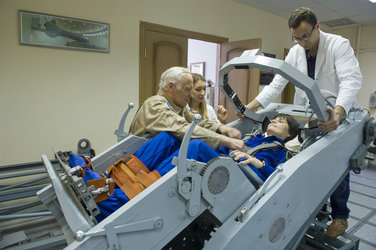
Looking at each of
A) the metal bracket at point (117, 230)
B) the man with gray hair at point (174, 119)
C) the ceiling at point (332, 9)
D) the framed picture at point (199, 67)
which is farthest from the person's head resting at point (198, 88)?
the framed picture at point (199, 67)

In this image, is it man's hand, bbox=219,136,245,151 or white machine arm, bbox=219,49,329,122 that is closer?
white machine arm, bbox=219,49,329,122

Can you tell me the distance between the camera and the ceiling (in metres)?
4.43

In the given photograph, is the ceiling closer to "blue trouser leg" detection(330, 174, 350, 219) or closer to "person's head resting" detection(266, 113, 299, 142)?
"person's head resting" detection(266, 113, 299, 142)

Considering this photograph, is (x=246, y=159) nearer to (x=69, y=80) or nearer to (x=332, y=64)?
(x=332, y=64)

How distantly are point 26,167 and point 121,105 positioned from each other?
1.32 meters

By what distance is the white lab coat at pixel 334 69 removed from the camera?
5.03 ft

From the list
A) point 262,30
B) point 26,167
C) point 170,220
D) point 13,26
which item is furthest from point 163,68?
point 170,220

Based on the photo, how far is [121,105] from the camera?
3.37 meters

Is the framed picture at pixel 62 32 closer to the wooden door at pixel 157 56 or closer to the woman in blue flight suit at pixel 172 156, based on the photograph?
the wooden door at pixel 157 56

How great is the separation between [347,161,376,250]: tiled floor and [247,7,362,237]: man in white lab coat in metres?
0.70

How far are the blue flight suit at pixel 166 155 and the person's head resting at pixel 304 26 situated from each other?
74cm

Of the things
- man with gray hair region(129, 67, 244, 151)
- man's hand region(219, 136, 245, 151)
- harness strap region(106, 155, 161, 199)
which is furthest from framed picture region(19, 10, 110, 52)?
man's hand region(219, 136, 245, 151)

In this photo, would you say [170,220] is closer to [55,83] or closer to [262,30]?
[55,83]

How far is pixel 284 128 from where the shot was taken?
1.83m
